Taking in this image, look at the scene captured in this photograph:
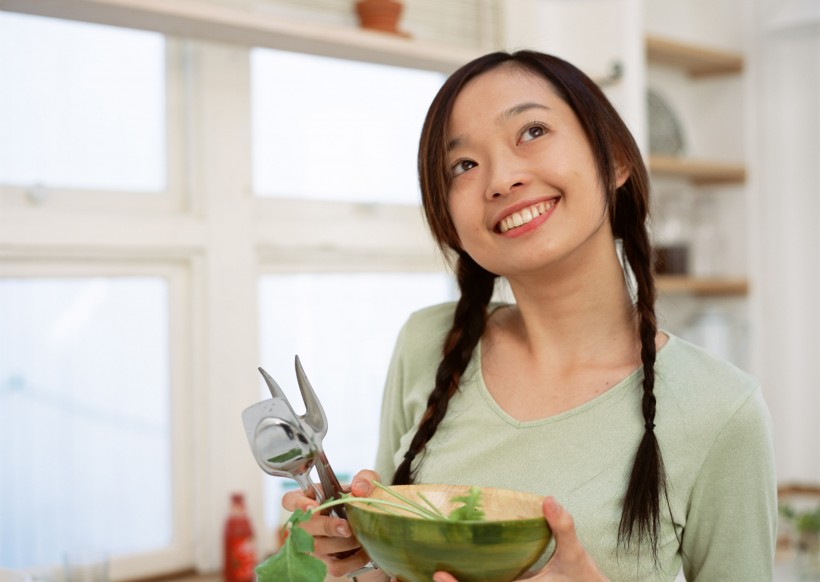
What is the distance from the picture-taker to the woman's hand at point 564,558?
35.4 inches

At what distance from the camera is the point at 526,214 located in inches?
46.9

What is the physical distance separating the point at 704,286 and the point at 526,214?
6.98ft

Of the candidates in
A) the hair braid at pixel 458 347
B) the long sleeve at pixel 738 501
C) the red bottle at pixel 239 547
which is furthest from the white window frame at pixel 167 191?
the long sleeve at pixel 738 501

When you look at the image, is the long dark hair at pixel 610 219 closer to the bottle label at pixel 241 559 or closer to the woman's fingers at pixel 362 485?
the woman's fingers at pixel 362 485

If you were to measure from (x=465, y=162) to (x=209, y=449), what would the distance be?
108 centimetres

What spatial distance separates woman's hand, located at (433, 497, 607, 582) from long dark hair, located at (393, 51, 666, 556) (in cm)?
22

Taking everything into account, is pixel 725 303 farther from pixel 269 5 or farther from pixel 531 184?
pixel 531 184

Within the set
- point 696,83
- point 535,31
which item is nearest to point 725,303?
point 696,83

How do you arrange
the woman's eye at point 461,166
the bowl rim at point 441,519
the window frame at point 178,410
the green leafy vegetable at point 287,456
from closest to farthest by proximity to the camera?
1. the bowl rim at point 441,519
2. the green leafy vegetable at point 287,456
3. the woman's eye at point 461,166
4. the window frame at point 178,410

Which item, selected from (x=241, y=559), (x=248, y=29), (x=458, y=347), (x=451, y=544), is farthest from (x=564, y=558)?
(x=248, y=29)

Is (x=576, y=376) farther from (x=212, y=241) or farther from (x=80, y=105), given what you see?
(x=80, y=105)

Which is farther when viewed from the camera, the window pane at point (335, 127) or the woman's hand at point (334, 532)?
the window pane at point (335, 127)

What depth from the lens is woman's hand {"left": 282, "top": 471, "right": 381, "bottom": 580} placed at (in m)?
1.03

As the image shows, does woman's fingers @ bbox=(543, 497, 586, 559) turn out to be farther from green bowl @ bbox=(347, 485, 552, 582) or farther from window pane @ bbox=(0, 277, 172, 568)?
window pane @ bbox=(0, 277, 172, 568)
